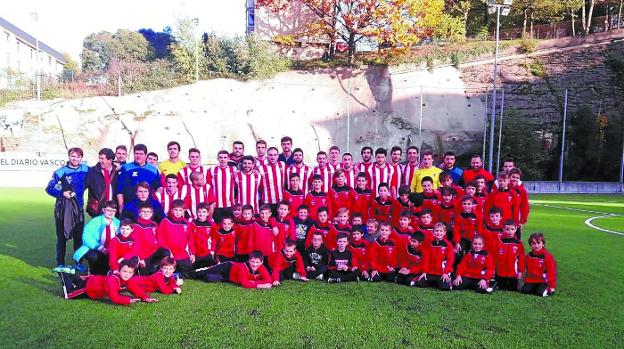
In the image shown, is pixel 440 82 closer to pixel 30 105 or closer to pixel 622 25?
pixel 622 25

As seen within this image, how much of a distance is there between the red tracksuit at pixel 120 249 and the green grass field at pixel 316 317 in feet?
1.85

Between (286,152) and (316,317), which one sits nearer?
(316,317)

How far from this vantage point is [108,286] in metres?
4.48

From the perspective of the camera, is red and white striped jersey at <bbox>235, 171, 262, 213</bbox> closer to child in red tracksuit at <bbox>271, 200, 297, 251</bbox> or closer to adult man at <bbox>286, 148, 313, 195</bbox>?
adult man at <bbox>286, 148, 313, 195</bbox>

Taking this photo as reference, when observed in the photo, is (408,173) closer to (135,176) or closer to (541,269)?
(541,269)

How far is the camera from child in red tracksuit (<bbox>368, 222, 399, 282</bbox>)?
568 cm

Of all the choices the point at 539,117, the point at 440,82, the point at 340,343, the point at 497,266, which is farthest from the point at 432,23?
the point at 340,343

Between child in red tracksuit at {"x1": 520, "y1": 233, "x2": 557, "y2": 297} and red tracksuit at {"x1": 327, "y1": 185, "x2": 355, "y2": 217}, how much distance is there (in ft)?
8.09

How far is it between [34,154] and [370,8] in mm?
17576

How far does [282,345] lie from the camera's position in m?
3.53

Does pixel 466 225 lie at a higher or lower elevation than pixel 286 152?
lower

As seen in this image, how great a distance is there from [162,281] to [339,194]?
2840 mm

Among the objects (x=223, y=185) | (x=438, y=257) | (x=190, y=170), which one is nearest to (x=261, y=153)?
(x=223, y=185)

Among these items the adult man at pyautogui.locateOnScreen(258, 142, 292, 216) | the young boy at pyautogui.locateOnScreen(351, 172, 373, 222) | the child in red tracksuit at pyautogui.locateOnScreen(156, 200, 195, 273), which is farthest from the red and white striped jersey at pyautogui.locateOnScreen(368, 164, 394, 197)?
the child in red tracksuit at pyautogui.locateOnScreen(156, 200, 195, 273)
